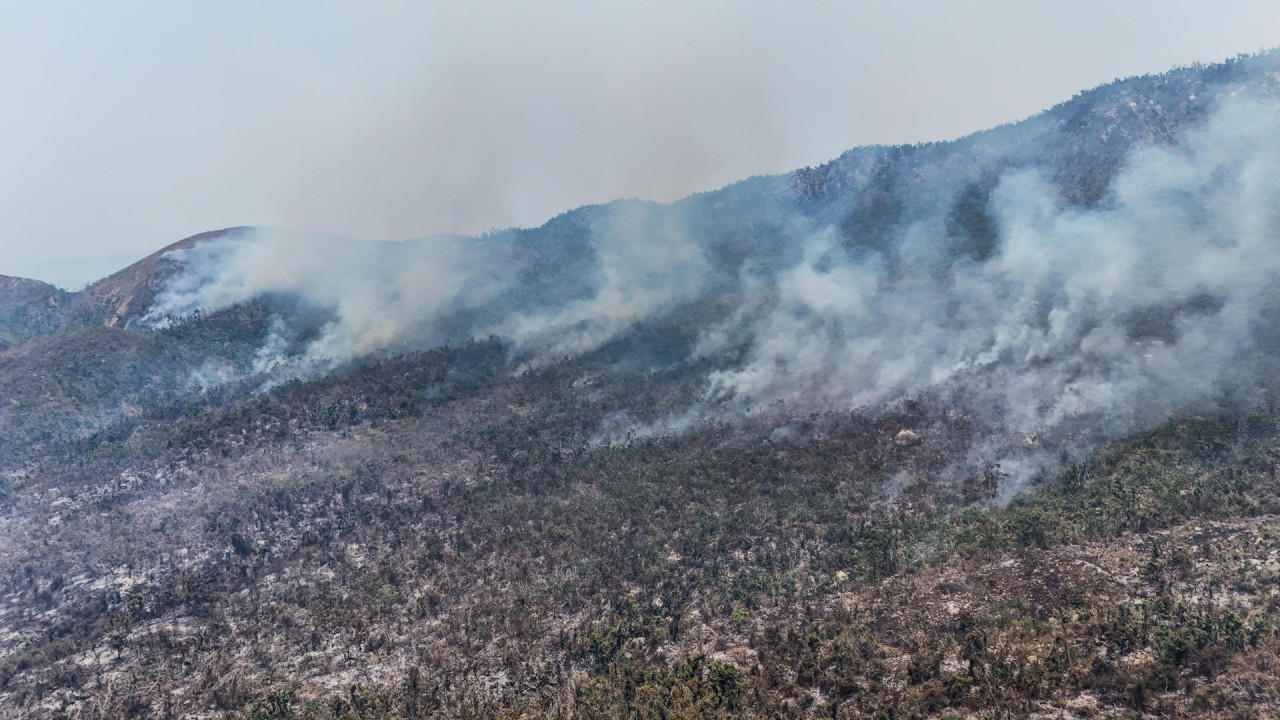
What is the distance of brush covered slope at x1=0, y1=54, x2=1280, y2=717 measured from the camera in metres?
28.5

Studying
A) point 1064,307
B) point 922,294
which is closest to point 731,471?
point 1064,307

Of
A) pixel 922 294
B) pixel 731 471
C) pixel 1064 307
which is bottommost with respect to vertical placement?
pixel 731 471

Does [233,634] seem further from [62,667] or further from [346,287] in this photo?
[346,287]

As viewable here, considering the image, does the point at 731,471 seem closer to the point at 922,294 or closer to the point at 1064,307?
the point at 1064,307

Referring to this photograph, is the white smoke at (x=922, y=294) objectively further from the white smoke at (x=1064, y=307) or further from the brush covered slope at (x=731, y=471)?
the brush covered slope at (x=731, y=471)

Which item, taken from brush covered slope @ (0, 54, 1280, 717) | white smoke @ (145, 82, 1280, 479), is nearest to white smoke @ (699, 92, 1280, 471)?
white smoke @ (145, 82, 1280, 479)

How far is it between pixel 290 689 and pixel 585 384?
4172 centimetres

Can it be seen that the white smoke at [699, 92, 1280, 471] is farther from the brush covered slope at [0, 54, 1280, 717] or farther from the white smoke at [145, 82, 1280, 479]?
the brush covered slope at [0, 54, 1280, 717]

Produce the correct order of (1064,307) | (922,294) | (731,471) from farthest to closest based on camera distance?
1. (922,294)
2. (1064,307)
3. (731,471)

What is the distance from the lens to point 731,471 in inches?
1918

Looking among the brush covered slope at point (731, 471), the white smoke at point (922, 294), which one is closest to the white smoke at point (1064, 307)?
the white smoke at point (922, 294)

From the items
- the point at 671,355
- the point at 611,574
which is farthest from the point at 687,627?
the point at 671,355

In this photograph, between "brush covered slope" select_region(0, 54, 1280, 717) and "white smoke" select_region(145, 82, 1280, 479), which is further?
"white smoke" select_region(145, 82, 1280, 479)

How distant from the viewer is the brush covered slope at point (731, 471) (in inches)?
1124
